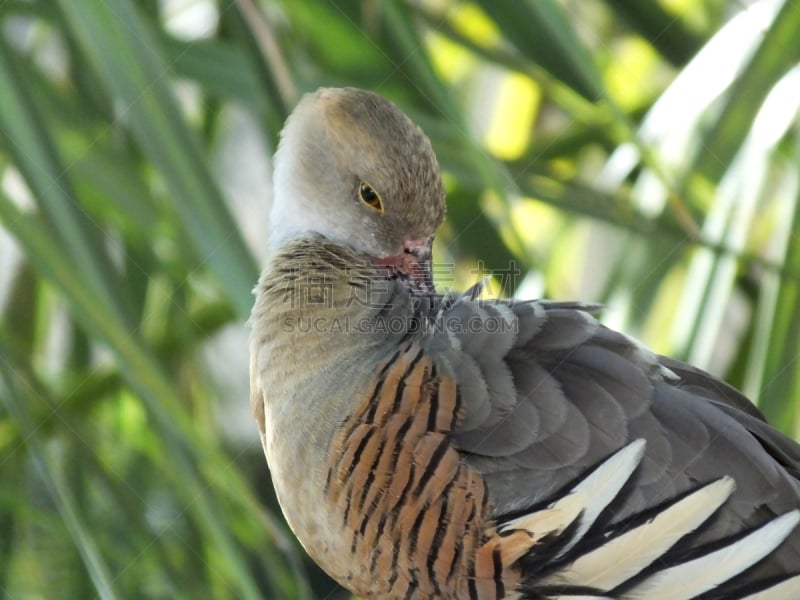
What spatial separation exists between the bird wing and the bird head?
14 cm

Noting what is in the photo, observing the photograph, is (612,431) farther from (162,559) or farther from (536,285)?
(162,559)

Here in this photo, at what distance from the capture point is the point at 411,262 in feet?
2.96

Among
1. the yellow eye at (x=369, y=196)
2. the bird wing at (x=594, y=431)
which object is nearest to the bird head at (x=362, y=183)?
the yellow eye at (x=369, y=196)

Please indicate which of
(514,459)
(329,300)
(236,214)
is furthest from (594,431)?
(236,214)

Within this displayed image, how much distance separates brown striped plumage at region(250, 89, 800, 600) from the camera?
0.72 meters

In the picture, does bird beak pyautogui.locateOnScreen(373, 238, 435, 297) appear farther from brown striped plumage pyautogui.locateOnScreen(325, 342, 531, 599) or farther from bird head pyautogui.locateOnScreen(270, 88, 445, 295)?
brown striped plumage pyautogui.locateOnScreen(325, 342, 531, 599)

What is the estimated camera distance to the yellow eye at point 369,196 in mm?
896

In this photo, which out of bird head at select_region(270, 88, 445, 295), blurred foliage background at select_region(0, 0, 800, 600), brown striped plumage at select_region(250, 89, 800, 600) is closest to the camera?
blurred foliage background at select_region(0, 0, 800, 600)

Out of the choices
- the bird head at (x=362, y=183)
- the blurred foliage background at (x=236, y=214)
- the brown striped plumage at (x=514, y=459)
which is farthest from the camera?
the bird head at (x=362, y=183)

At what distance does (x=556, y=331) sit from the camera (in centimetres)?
77

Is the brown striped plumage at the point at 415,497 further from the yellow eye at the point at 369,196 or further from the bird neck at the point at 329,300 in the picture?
the yellow eye at the point at 369,196

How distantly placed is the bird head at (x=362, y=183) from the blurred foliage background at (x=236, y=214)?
0.03 metres

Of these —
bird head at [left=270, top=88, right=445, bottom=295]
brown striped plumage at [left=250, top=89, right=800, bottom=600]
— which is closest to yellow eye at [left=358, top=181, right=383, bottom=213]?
bird head at [left=270, top=88, right=445, bottom=295]

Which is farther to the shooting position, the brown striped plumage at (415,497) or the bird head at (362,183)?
the bird head at (362,183)
